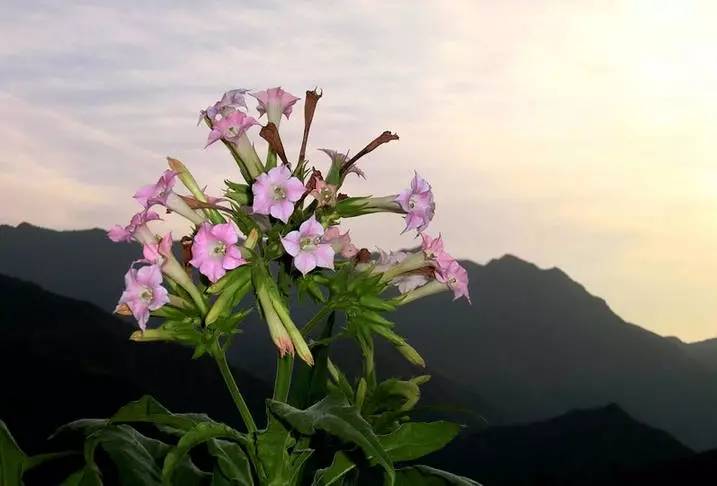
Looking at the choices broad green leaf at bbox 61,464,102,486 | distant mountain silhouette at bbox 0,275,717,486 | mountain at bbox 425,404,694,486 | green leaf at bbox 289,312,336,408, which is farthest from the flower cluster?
mountain at bbox 425,404,694,486

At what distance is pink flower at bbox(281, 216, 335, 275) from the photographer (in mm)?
4430

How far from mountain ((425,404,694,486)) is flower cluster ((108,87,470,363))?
124 meters

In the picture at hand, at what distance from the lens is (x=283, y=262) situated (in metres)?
4.81

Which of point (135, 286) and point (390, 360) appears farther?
point (390, 360)

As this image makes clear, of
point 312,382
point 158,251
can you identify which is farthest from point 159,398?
point 158,251

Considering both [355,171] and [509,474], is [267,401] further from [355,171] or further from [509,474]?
[509,474]

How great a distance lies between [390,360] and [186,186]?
19017 centimetres

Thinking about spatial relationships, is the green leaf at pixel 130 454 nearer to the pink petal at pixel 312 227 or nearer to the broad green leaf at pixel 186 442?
the broad green leaf at pixel 186 442

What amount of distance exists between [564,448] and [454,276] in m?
147

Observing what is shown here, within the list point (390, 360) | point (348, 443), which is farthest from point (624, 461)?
point (348, 443)

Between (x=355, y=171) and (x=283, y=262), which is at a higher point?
(x=355, y=171)

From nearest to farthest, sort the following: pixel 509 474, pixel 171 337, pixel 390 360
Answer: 1. pixel 171 337
2. pixel 509 474
3. pixel 390 360

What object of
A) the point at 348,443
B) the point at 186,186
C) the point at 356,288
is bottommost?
the point at 348,443

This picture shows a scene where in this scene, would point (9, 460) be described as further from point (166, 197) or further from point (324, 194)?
point (324, 194)
